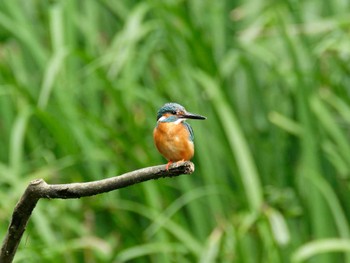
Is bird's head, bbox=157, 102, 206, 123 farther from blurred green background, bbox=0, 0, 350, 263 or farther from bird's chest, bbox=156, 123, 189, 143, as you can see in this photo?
blurred green background, bbox=0, 0, 350, 263

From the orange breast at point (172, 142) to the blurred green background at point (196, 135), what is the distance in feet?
5.02

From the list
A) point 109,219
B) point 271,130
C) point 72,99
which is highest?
point 72,99

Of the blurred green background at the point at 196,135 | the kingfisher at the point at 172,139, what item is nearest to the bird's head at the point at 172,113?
the kingfisher at the point at 172,139

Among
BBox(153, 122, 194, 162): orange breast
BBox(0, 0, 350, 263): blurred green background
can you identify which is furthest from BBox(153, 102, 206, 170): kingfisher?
BBox(0, 0, 350, 263): blurred green background

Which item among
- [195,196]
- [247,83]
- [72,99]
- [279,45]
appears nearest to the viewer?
[195,196]

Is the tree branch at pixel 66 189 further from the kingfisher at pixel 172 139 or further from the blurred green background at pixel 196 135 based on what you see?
the blurred green background at pixel 196 135

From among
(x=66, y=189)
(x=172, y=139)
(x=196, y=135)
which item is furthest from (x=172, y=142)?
(x=196, y=135)

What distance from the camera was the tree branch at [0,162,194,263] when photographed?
3.50 ft

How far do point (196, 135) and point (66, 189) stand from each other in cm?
211

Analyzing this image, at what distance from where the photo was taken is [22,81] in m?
3.50

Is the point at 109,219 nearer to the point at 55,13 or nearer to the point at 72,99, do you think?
the point at 72,99

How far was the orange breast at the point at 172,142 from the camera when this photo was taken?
1.22 metres

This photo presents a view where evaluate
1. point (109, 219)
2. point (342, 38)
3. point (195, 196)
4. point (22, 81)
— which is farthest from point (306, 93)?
point (22, 81)

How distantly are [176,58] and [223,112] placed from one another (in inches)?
19.3
